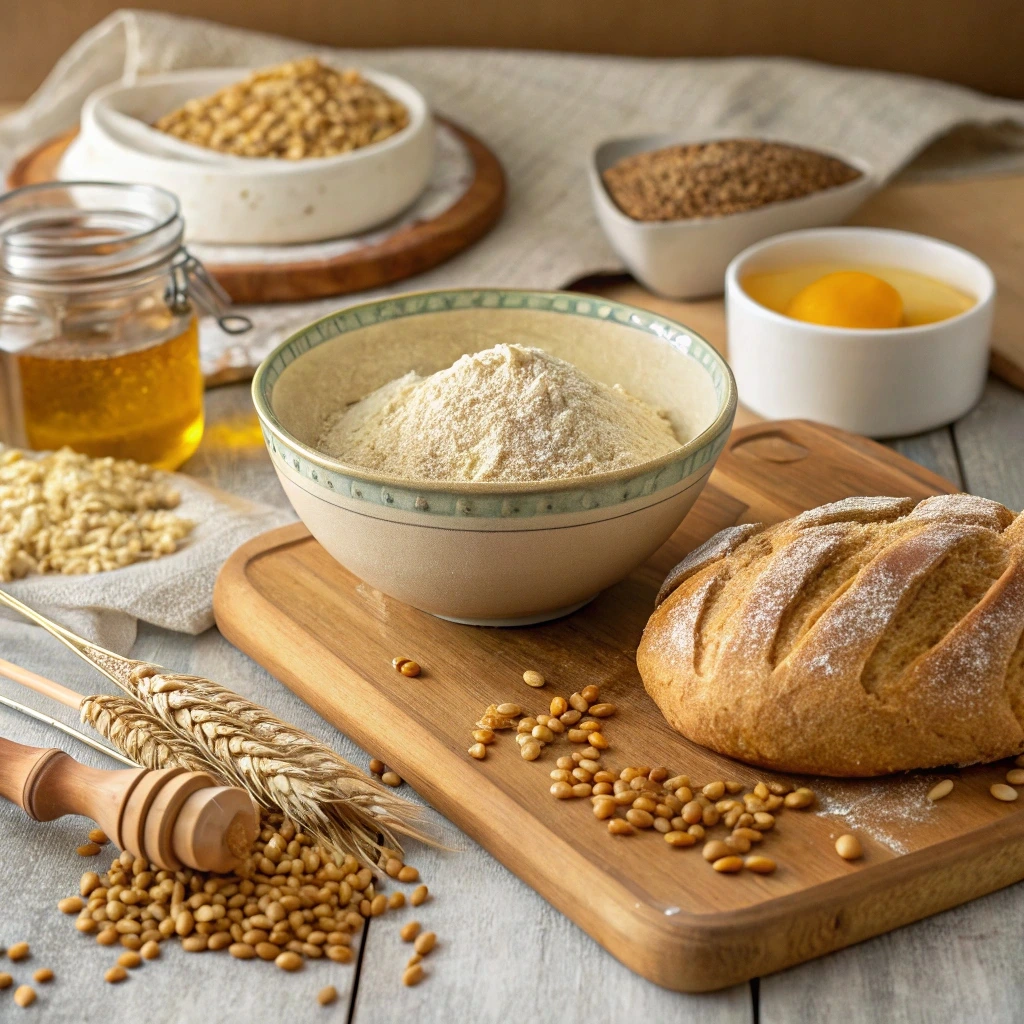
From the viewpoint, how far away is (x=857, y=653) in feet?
3.86

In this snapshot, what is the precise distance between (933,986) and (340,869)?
1.67ft

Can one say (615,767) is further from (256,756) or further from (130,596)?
(130,596)

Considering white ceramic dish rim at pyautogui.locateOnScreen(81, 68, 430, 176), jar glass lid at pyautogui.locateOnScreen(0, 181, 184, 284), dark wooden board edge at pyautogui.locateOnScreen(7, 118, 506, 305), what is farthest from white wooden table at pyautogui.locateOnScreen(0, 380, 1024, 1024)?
white ceramic dish rim at pyautogui.locateOnScreen(81, 68, 430, 176)

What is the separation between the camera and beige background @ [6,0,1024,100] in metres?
3.02

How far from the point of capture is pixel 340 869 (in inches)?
46.1

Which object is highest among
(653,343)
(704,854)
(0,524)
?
(653,343)

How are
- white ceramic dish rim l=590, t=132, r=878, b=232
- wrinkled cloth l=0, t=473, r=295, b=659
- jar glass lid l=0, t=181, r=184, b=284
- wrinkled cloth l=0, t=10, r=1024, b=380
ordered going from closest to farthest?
1. wrinkled cloth l=0, t=473, r=295, b=659
2. jar glass lid l=0, t=181, r=184, b=284
3. white ceramic dish rim l=590, t=132, r=878, b=232
4. wrinkled cloth l=0, t=10, r=1024, b=380

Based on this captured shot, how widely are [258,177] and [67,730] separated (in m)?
1.25

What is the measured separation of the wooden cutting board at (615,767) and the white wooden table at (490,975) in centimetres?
2

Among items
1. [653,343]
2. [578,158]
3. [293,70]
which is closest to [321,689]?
[653,343]

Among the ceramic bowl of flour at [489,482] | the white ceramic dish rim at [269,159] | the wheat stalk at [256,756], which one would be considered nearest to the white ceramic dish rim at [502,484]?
the ceramic bowl of flour at [489,482]

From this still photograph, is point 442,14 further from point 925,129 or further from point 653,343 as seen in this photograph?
point 653,343

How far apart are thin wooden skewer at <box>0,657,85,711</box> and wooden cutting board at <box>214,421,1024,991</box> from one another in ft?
0.73

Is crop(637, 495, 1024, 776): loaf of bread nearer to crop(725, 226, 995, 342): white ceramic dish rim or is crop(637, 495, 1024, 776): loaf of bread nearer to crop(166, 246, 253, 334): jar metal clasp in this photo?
crop(725, 226, 995, 342): white ceramic dish rim
